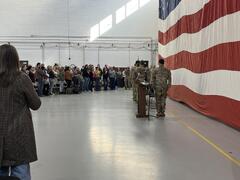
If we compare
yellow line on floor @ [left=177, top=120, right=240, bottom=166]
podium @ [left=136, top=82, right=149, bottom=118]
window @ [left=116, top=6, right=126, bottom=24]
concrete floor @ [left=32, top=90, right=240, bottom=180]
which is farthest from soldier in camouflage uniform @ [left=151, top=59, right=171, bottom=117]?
window @ [left=116, top=6, right=126, bottom=24]

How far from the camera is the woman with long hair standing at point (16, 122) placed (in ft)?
10.4

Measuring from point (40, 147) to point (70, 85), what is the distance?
16171 mm

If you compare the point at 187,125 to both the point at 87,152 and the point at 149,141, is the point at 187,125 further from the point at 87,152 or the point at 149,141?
the point at 87,152

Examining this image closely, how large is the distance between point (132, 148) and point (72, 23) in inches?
904

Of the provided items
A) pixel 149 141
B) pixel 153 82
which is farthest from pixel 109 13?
pixel 149 141

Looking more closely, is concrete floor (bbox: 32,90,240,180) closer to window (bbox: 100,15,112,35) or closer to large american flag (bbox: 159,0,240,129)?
large american flag (bbox: 159,0,240,129)

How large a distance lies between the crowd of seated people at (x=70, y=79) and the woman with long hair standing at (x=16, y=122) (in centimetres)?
1484

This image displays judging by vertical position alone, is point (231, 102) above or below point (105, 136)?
above

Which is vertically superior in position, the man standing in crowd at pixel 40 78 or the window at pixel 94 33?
the window at pixel 94 33

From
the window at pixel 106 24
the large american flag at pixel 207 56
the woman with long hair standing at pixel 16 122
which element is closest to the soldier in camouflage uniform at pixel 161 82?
the large american flag at pixel 207 56

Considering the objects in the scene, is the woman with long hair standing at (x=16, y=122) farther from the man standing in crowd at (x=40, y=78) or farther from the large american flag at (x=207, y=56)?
the man standing in crowd at (x=40, y=78)

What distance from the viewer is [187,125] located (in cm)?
1054

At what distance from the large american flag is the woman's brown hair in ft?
22.2

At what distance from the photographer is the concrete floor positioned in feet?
18.8
